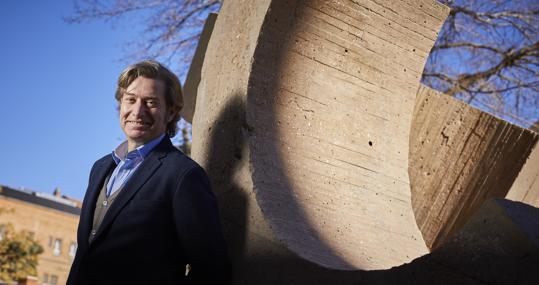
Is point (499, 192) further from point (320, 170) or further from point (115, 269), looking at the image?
point (115, 269)

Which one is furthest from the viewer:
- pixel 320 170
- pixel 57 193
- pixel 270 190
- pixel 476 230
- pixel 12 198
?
pixel 57 193

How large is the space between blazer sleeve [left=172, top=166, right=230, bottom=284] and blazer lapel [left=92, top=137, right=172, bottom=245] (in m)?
0.14

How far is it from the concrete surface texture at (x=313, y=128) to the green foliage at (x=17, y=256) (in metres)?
39.7

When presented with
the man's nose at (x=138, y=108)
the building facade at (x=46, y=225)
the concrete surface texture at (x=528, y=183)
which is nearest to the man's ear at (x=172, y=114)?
the man's nose at (x=138, y=108)

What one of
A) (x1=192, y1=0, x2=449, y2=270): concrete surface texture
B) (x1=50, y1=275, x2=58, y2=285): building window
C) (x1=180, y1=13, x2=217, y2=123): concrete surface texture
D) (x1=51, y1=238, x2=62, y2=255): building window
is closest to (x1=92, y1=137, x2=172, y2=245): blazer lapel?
(x1=192, y1=0, x2=449, y2=270): concrete surface texture

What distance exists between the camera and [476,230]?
74.5 inches

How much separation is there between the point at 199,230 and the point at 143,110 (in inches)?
19.7

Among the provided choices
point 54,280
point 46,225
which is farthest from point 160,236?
point 54,280

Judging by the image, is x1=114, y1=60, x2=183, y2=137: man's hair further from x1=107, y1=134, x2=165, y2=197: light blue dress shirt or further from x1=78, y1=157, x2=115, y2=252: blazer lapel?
x1=78, y1=157, x2=115, y2=252: blazer lapel

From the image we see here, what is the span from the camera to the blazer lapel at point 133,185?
2.27 meters

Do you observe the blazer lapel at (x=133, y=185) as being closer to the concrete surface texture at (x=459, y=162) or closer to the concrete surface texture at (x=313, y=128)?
the concrete surface texture at (x=313, y=128)

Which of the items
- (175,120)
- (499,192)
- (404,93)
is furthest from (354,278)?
(499,192)

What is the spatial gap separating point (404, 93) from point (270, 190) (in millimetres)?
1019

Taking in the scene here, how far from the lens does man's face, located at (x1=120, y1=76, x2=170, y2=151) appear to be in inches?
95.3
